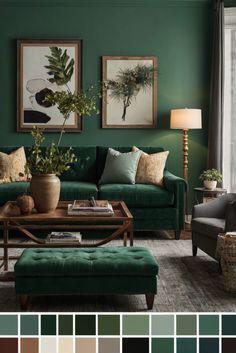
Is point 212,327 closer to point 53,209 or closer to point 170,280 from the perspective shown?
point 170,280

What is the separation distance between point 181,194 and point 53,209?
197cm

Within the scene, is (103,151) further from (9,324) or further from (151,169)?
(9,324)

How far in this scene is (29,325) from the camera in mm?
2107

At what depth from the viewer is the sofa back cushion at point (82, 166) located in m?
7.03

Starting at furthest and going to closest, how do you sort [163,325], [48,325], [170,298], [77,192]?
1. [77,192]
2. [170,298]
3. [48,325]
4. [163,325]

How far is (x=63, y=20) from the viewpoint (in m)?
7.30

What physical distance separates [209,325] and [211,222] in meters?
2.99

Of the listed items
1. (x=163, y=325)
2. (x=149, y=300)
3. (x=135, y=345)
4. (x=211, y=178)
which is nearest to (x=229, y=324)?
(x=163, y=325)

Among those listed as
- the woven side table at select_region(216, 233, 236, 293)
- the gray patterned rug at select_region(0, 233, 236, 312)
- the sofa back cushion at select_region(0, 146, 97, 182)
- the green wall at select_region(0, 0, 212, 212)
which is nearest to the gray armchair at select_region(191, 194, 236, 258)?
the gray patterned rug at select_region(0, 233, 236, 312)

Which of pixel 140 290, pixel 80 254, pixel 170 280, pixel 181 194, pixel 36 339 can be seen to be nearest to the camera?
pixel 36 339

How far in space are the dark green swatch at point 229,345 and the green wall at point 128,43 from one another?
5522 mm

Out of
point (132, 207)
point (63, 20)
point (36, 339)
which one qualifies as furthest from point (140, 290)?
point (63, 20)

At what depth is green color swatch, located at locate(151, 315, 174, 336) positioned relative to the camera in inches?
80.0

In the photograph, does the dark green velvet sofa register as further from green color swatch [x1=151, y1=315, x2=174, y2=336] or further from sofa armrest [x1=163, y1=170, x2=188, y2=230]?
green color swatch [x1=151, y1=315, x2=174, y2=336]
